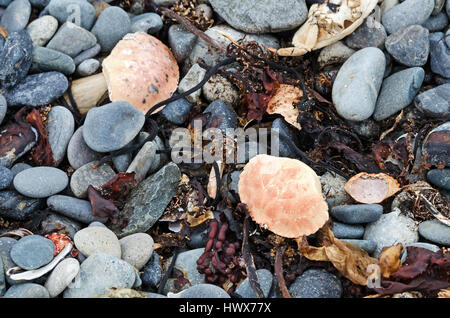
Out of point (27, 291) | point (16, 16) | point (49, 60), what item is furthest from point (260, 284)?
point (16, 16)

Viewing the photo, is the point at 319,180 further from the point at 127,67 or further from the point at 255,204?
the point at 127,67

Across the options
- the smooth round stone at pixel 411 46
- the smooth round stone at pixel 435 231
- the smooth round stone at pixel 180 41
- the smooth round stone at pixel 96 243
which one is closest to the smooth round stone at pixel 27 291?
the smooth round stone at pixel 96 243

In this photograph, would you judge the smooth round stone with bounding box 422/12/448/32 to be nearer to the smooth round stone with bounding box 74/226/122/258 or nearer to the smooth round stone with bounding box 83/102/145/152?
the smooth round stone with bounding box 83/102/145/152

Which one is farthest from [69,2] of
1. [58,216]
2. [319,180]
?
[319,180]

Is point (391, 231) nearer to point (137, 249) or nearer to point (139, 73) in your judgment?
point (137, 249)

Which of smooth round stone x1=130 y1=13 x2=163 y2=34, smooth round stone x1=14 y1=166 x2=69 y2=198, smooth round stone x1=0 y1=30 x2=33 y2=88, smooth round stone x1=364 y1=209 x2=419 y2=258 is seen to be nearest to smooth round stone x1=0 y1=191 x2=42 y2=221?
smooth round stone x1=14 y1=166 x2=69 y2=198

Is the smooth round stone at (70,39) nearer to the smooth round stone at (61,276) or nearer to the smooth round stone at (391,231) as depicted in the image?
the smooth round stone at (61,276)
